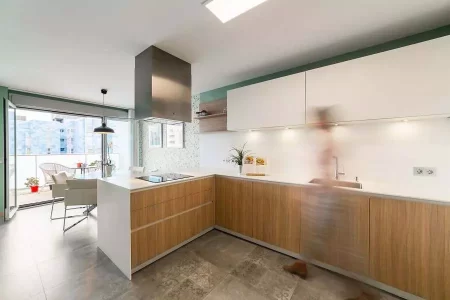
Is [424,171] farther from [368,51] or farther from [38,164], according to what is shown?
[38,164]

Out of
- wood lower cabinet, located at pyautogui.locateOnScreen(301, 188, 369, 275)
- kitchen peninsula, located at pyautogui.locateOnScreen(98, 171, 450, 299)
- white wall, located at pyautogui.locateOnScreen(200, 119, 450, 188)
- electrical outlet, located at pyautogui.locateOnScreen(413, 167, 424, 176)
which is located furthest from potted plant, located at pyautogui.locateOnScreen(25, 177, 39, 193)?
electrical outlet, located at pyautogui.locateOnScreen(413, 167, 424, 176)

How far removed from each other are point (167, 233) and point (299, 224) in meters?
1.58

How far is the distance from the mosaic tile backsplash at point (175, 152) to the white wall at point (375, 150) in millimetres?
1496

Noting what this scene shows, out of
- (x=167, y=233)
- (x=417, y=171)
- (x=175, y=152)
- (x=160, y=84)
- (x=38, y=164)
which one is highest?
(x=160, y=84)

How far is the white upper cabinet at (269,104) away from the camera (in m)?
2.27

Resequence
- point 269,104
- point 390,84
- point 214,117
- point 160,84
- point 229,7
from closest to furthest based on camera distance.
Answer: point 229,7
point 390,84
point 160,84
point 269,104
point 214,117

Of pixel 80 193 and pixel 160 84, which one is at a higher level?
pixel 160 84

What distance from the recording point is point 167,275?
1804 millimetres

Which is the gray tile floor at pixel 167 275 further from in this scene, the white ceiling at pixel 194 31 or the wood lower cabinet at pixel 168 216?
the white ceiling at pixel 194 31

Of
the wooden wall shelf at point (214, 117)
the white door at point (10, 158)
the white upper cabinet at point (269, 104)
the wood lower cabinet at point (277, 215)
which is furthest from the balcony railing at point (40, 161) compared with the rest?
the wood lower cabinet at point (277, 215)

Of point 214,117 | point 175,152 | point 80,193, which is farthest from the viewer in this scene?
point 175,152

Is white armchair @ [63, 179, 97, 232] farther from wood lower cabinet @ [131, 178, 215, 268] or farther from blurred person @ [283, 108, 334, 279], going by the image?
blurred person @ [283, 108, 334, 279]

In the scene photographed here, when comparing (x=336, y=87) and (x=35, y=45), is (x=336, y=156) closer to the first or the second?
(x=336, y=87)

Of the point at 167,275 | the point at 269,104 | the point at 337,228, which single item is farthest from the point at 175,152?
the point at 337,228
